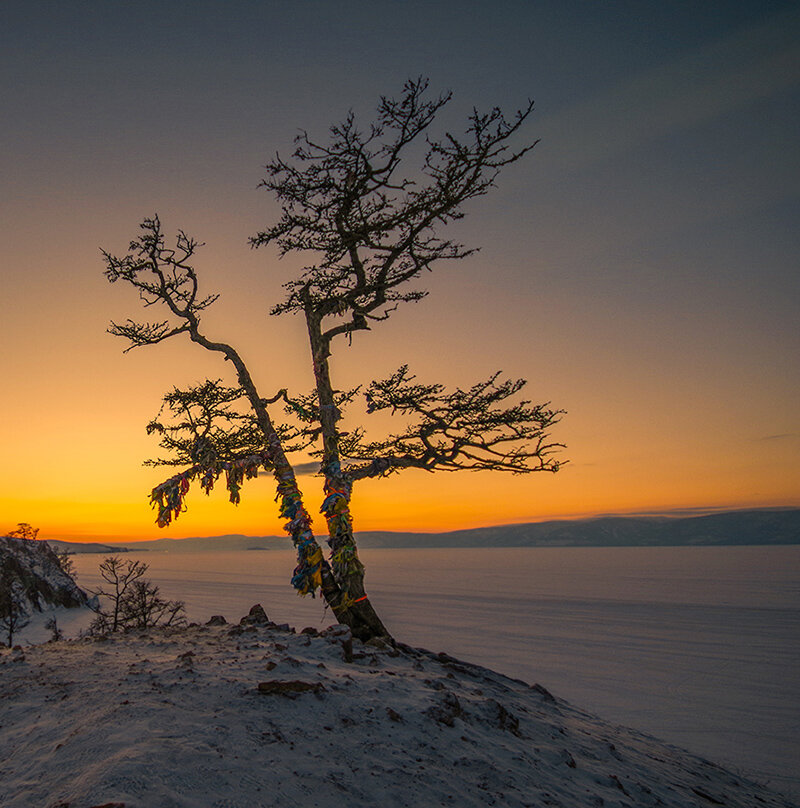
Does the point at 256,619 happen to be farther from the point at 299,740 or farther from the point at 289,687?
the point at 299,740

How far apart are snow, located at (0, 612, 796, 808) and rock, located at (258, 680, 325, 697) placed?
2 centimetres

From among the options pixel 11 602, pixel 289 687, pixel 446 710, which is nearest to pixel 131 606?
pixel 11 602

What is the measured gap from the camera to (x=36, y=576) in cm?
2308

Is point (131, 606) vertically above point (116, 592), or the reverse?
point (116, 592)

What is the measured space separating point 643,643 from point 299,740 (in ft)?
70.8

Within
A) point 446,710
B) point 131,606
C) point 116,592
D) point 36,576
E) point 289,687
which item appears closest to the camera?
point 289,687

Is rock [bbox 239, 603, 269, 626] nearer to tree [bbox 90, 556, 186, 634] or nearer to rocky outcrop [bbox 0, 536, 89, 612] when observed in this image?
tree [bbox 90, 556, 186, 634]

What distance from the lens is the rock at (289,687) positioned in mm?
5963

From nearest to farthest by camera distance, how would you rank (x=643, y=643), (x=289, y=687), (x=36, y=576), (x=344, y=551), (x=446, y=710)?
(x=289, y=687), (x=446, y=710), (x=344, y=551), (x=643, y=643), (x=36, y=576)

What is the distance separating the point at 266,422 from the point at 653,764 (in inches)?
354

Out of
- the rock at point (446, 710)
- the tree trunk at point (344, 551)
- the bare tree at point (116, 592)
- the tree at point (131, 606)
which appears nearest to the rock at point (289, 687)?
the rock at point (446, 710)

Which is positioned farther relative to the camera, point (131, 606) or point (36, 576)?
point (36, 576)

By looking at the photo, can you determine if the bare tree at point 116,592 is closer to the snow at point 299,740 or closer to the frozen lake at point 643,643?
the frozen lake at point 643,643

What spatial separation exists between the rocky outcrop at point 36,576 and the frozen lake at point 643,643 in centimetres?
680
